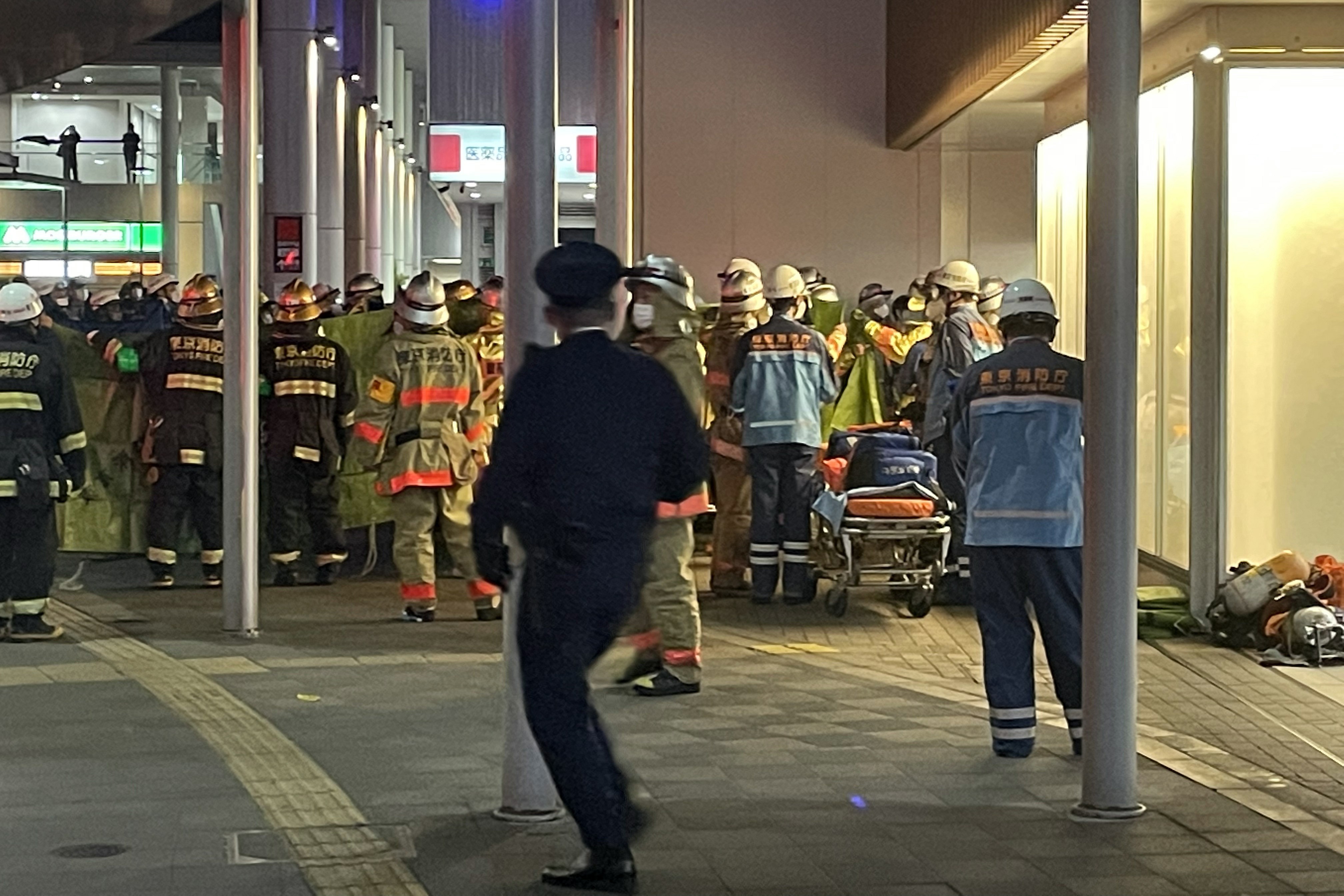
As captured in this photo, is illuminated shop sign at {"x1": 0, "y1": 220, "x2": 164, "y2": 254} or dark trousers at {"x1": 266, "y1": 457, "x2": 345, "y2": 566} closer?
dark trousers at {"x1": 266, "y1": 457, "x2": 345, "y2": 566}

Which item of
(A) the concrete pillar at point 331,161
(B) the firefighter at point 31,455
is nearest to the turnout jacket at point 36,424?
(B) the firefighter at point 31,455

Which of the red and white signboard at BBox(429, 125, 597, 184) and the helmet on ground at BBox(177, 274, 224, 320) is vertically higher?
the red and white signboard at BBox(429, 125, 597, 184)

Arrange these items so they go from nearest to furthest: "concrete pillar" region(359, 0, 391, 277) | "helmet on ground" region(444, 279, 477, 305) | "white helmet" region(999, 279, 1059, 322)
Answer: "white helmet" region(999, 279, 1059, 322) < "helmet on ground" region(444, 279, 477, 305) < "concrete pillar" region(359, 0, 391, 277)

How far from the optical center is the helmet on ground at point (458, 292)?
48.6 ft

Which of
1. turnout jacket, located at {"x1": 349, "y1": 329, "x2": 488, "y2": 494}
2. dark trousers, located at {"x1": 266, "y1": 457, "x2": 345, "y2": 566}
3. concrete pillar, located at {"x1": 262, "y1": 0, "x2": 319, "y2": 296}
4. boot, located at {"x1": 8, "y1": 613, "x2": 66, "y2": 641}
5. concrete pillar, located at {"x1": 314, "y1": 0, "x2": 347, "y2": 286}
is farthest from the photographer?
concrete pillar, located at {"x1": 314, "y1": 0, "x2": 347, "y2": 286}

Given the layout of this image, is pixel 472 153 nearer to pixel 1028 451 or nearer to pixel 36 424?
pixel 36 424

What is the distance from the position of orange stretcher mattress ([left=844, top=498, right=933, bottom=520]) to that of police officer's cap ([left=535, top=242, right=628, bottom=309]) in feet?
21.7

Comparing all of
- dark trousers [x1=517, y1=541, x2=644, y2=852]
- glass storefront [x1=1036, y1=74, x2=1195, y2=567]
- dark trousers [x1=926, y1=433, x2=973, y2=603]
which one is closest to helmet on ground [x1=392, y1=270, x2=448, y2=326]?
dark trousers [x1=926, y1=433, x2=973, y2=603]

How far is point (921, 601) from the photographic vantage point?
12.9 meters

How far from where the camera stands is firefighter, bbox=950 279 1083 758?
834 cm

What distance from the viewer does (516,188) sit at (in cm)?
721

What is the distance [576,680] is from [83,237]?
45002 mm

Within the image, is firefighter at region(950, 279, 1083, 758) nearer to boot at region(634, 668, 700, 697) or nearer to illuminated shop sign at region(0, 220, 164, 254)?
boot at region(634, 668, 700, 697)

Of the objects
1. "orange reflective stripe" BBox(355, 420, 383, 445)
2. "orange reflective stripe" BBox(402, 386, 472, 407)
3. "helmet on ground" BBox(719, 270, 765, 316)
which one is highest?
"helmet on ground" BBox(719, 270, 765, 316)
